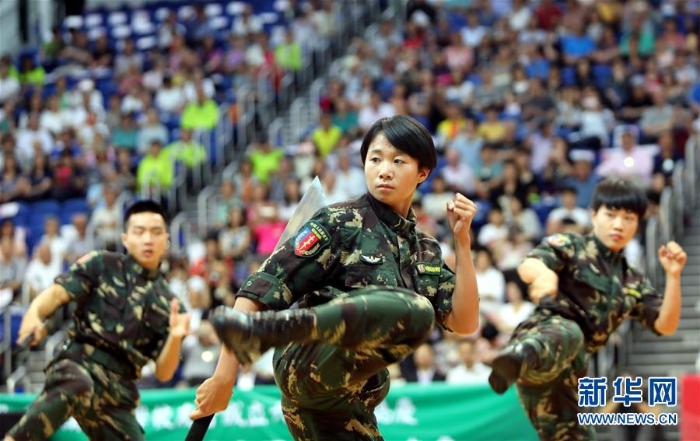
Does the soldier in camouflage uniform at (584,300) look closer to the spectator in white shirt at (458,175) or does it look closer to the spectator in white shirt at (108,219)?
the spectator in white shirt at (458,175)

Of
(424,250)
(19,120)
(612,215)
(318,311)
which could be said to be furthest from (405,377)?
(19,120)

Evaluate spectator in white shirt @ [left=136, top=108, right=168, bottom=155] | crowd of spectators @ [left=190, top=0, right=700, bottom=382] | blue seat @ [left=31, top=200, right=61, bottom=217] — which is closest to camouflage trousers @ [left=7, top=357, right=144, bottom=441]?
crowd of spectators @ [left=190, top=0, right=700, bottom=382]

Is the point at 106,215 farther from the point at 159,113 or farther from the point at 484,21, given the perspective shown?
the point at 484,21

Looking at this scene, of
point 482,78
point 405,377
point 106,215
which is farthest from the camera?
point 482,78

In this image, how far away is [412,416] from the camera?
9.55m

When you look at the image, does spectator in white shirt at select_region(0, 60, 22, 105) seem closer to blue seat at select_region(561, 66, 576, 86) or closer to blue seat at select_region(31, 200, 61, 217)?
blue seat at select_region(31, 200, 61, 217)

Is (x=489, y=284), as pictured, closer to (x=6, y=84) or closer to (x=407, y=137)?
(x=407, y=137)

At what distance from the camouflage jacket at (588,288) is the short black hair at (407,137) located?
181cm

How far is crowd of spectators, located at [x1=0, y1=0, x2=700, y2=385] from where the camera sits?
13.1 meters

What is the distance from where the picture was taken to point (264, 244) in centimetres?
1406

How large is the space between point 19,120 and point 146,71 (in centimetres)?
238

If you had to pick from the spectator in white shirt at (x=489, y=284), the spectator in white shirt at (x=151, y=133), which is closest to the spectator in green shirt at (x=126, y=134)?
the spectator in white shirt at (x=151, y=133)

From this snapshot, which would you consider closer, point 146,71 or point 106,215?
point 106,215

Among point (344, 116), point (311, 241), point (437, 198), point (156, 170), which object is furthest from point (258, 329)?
point (344, 116)
